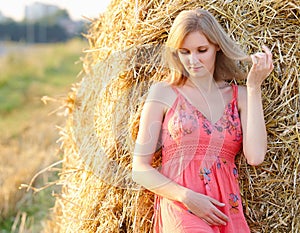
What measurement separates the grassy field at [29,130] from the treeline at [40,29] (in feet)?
42.2

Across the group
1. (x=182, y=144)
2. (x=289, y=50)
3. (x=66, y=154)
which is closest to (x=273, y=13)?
(x=289, y=50)

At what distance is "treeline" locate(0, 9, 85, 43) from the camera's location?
110 feet

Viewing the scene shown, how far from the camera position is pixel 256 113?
2.89m

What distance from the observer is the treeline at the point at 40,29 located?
110ft

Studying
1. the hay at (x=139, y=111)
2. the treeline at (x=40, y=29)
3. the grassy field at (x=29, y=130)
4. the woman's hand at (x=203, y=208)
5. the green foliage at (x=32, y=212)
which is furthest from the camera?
the treeline at (x=40, y=29)

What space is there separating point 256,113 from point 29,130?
6.44 metres

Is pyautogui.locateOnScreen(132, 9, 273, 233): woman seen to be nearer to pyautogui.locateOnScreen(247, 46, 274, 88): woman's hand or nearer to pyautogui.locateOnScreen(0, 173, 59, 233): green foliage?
pyautogui.locateOnScreen(247, 46, 274, 88): woman's hand

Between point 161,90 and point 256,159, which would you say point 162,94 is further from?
point 256,159

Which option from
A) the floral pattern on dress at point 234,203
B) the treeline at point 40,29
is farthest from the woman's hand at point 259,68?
the treeline at point 40,29

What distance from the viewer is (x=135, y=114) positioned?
128 inches

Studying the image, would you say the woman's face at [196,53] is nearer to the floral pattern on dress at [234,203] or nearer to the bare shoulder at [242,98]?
the bare shoulder at [242,98]

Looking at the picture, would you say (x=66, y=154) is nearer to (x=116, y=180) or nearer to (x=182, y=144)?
(x=116, y=180)

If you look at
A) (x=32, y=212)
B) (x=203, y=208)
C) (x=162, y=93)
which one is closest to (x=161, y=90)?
(x=162, y=93)

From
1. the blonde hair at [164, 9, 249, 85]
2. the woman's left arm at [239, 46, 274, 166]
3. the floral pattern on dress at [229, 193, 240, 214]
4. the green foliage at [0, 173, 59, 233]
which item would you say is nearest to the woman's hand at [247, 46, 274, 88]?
the woman's left arm at [239, 46, 274, 166]
